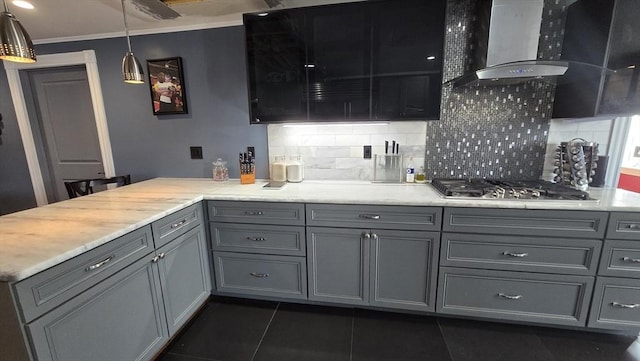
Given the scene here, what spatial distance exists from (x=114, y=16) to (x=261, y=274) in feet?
7.86

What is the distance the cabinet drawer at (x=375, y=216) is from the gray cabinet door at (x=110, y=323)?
1.04 meters

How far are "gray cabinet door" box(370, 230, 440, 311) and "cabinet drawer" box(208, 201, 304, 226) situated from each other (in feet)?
1.86

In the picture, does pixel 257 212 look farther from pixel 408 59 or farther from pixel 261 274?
pixel 408 59

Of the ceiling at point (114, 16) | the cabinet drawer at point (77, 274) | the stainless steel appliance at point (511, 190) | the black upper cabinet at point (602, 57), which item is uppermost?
the ceiling at point (114, 16)

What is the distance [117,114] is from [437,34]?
3002 millimetres

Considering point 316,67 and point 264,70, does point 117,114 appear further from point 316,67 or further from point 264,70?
point 316,67

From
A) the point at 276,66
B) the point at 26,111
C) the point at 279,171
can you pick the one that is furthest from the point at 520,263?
the point at 26,111

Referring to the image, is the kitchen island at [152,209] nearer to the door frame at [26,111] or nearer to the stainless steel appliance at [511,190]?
the stainless steel appliance at [511,190]

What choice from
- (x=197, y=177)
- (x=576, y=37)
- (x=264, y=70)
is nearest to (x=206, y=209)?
(x=197, y=177)

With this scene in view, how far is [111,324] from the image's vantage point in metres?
1.30

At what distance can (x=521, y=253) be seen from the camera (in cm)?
166

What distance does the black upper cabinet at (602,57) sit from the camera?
1578 mm

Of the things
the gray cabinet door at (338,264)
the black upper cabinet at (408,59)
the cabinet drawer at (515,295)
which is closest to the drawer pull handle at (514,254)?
the cabinet drawer at (515,295)

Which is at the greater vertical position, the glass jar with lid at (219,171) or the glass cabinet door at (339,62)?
the glass cabinet door at (339,62)
